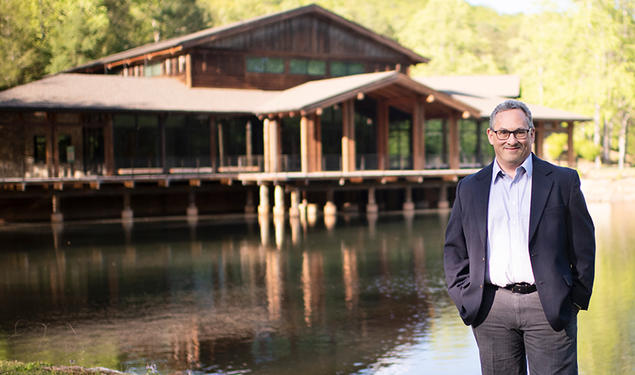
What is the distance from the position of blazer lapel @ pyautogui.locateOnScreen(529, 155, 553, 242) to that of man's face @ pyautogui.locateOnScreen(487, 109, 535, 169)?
0.12 meters

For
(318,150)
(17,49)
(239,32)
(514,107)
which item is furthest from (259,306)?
(17,49)

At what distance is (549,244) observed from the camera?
4840mm

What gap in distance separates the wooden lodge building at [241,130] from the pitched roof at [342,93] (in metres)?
0.07

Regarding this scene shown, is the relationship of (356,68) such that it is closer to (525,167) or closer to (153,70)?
(153,70)

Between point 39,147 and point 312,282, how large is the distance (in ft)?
76.3

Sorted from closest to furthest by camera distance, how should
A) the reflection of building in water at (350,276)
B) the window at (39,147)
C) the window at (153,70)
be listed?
1. the reflection of building in water at (350,276)
2. the window at (39,147)
3. the window at (153,70)

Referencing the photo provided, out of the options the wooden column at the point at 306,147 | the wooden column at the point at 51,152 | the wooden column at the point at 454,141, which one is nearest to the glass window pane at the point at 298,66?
the wooden column at the point at 306,147

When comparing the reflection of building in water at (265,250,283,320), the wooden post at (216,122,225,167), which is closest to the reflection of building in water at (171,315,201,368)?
the reflection of building in water at (265,250,283,320)

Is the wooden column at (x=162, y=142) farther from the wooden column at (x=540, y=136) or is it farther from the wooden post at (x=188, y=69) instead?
the wooden column at (x=540, y=136)

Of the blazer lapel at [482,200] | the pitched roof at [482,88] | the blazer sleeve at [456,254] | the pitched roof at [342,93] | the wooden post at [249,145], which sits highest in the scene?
the pitched roof at [482,88]

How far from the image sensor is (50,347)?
39.1ft

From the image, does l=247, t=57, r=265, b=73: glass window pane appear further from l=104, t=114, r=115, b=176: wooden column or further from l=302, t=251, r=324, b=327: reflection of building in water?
l=302, t=251, r=324, b=327: reflection of building in water

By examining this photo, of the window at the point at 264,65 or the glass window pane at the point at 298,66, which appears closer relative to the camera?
the window at the point at 264,65

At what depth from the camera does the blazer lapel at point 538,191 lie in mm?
4871
